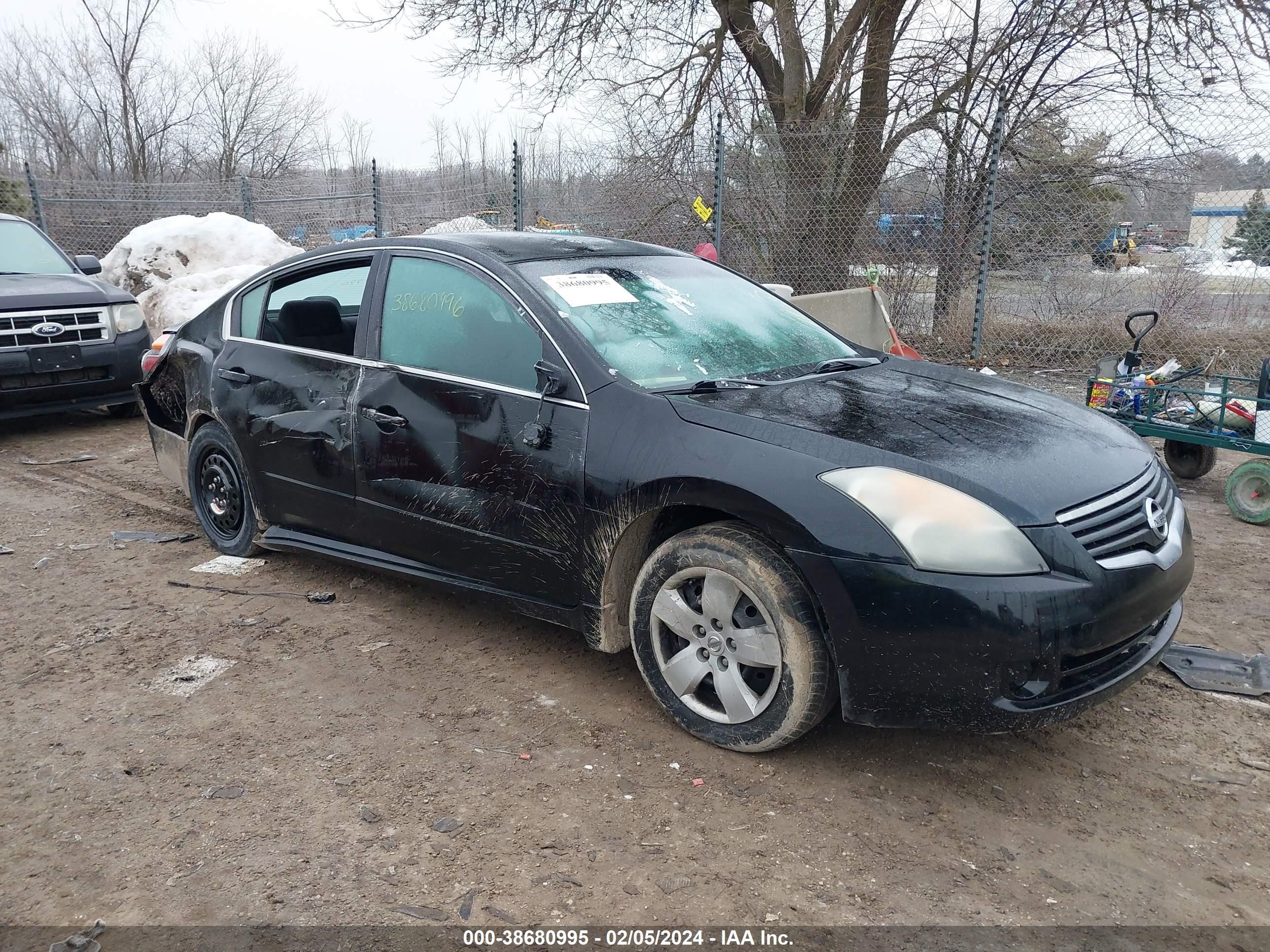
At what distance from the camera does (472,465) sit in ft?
11.4

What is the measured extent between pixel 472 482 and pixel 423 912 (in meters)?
1.56

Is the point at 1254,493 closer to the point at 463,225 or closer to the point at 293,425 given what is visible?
the point at 293,425

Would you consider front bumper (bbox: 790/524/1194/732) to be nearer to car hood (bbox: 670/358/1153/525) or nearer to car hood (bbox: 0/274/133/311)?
car hood (bbox: 670/358/1153/525)

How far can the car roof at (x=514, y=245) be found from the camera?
375cm

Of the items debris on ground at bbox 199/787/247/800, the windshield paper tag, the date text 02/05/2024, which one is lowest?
the date text 02/05/2024

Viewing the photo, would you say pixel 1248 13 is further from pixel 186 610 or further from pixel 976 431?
pixel 186 610

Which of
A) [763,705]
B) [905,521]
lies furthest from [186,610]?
[905,521]

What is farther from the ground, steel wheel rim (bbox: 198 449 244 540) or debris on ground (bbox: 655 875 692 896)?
steel wheel rim (bbox: 198 449 244 540)

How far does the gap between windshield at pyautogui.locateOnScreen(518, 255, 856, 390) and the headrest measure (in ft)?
3.71

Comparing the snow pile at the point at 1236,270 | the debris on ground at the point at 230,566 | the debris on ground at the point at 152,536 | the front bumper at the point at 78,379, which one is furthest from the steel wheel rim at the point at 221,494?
the snow pile at the point at 1236,270

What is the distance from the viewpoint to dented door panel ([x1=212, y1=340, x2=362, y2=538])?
3.97m

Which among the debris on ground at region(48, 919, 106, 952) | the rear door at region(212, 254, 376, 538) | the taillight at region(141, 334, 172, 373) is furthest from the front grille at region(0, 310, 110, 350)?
the debris on ground at region(48, 919, 106, 952)

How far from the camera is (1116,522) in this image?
276 cm

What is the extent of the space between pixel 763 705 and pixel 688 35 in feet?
39.1
